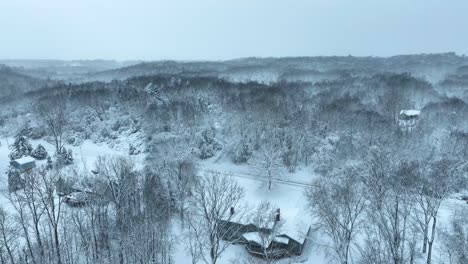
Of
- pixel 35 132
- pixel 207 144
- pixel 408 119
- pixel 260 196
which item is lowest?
pixel 260 196

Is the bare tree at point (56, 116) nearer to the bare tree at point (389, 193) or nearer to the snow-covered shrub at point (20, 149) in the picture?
the snow-covered shrub at point (20, 149)

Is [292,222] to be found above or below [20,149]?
below

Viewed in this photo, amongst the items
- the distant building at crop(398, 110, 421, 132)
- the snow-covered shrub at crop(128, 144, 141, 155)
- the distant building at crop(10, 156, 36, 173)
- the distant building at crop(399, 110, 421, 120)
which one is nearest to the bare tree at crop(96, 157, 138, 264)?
the distant building at crop(10, 156, 36, 173)

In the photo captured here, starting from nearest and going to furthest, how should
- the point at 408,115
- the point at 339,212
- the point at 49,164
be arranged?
the point at 339,212 < the point at 49,164 < the point at 408,115

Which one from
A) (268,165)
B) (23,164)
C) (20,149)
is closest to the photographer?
(268,165)

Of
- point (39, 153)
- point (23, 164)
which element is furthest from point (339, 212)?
point (39, 153)

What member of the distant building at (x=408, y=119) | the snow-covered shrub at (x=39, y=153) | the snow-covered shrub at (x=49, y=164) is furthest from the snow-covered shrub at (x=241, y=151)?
the snow-covered shrub at (x=39, y=153)

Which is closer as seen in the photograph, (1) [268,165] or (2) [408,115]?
(1) [268,165]

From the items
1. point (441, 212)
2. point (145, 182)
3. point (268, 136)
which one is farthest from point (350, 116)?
point (145, 182)

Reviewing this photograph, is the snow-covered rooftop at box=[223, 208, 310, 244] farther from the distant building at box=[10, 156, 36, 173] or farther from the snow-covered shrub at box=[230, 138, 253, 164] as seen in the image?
the distant building at box=[10, 156, 36, 173]

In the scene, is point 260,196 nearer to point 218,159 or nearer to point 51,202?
point 218,159

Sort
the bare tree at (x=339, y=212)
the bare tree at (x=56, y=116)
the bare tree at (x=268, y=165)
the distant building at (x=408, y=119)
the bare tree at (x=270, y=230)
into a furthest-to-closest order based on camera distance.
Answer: the bare tree at (x=56, y=116) → the distant building at (x=408, y=119) → the bare tree at (x=268, y=165) → the bare tree at (x=270, y=230) → the bare tree at (x=339, y=212)
